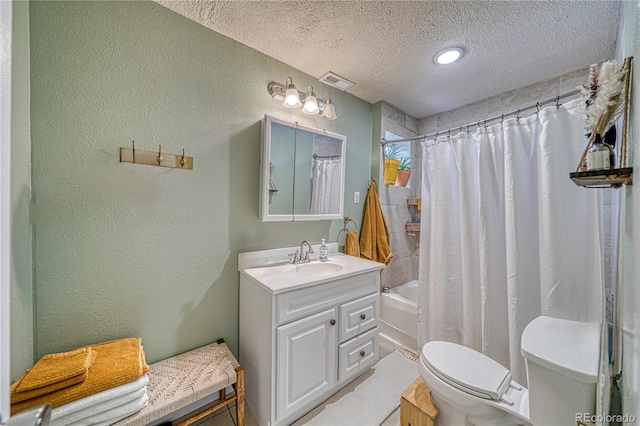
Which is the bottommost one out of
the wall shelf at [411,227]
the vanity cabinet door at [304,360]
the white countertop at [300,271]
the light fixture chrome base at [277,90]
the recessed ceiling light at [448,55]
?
the vanity cabinet door at [304,360]

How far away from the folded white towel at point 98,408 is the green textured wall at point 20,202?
10.3 inches

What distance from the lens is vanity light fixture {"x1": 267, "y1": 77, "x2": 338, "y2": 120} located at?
1582mm

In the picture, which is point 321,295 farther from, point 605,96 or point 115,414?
point 605,96

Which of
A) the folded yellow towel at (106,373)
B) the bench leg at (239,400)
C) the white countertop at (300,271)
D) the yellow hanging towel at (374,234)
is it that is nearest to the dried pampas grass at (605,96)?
the white countertop at (300,271)

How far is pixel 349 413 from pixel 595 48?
2.71 metres

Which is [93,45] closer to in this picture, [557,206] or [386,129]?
[386,129]

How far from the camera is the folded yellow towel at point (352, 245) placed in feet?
6.83

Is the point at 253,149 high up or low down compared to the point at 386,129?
down

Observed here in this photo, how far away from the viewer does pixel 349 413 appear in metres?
1.38

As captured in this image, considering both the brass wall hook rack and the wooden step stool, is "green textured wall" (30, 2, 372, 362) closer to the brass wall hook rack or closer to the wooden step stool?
the brass wall hook rack

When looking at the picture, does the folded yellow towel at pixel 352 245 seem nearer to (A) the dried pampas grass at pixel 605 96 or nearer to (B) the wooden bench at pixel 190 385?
(B) the wooden bench at pixel 190 385

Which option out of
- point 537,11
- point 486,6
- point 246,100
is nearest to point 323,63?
point 246,100

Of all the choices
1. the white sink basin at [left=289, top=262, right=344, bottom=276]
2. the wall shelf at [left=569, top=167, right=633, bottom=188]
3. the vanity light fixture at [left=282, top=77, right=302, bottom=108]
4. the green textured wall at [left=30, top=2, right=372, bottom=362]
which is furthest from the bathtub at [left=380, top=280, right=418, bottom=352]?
the vanity light fixture at [left=282, top=77, right=302, bottom=108]

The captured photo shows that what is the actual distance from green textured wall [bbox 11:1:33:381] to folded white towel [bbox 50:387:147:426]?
0.86ft
